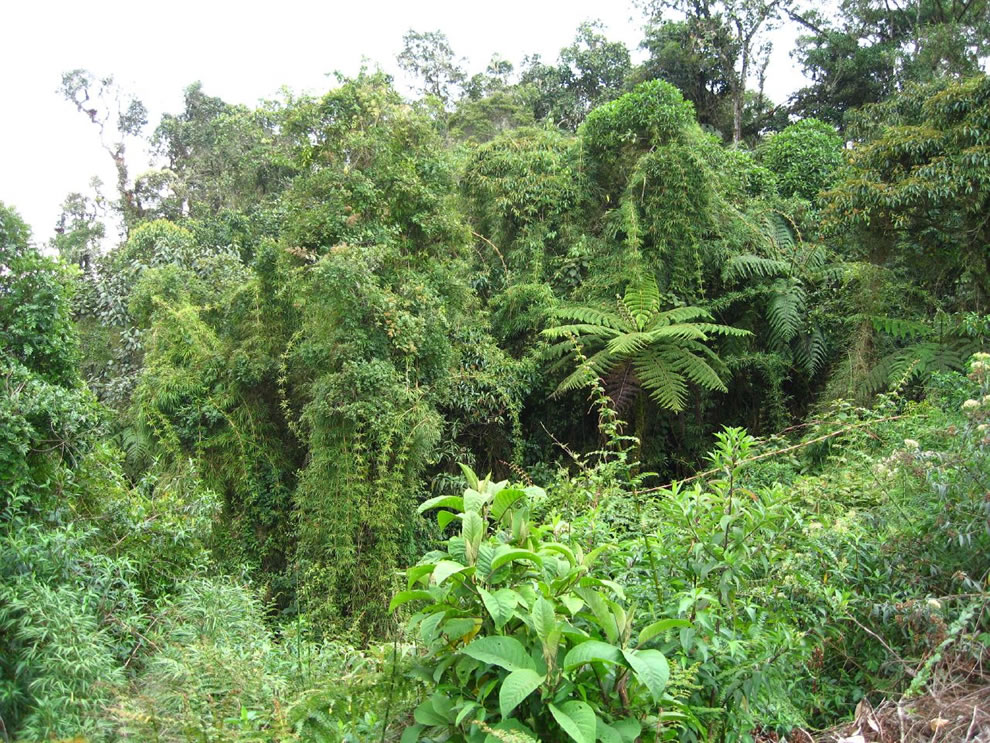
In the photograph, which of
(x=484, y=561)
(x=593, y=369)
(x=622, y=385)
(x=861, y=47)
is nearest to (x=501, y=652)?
(x=484, y=561)

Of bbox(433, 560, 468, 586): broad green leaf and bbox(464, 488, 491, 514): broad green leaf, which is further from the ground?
bbox(464, 488, 491, 514): broad green leaf

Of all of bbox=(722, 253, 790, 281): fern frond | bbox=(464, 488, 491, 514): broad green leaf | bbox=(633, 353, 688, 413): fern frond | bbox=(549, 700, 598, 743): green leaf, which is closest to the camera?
bbox=(549, 700, 598, 743): green leaf

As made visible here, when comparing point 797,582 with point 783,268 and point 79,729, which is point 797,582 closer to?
point 79,729

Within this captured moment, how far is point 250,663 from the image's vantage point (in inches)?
97.4

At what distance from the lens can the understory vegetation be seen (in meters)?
1.84

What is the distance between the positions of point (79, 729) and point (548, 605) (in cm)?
179

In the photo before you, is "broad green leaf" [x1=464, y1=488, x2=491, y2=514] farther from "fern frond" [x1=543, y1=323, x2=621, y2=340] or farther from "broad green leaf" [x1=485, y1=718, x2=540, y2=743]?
"fern frond" [x1=543, y1=323, x2=621, y2=340]

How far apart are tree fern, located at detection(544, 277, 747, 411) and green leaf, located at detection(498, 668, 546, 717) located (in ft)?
14.8

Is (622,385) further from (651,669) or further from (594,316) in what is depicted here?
(651,669)

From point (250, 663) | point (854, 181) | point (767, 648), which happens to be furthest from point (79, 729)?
point (854, 181)

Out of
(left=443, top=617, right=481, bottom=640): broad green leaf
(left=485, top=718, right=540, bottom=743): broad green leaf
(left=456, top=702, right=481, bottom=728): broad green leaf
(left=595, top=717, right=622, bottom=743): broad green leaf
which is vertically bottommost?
(left=595, top=717, right=622, bottom=743): broad green leaf

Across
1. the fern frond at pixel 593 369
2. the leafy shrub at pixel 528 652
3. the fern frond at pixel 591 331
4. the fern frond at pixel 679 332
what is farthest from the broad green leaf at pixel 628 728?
the fern frond at pixel 679 332

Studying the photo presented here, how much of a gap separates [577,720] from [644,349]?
5.10 metres

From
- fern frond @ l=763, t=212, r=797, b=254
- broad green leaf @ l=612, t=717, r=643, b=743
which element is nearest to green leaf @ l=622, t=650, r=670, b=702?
broad green leaf @ l=612, t=717, r=643, b=743
